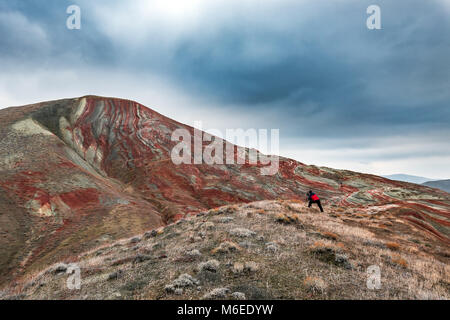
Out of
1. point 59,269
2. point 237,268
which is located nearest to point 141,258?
point 59,269

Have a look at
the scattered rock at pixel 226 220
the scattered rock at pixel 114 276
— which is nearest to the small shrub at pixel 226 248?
Result: the scattered rock at pixel 114 276

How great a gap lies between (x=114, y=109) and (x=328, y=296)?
77026mm

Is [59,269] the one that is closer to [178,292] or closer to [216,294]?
[178,292]

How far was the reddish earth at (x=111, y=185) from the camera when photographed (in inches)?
913

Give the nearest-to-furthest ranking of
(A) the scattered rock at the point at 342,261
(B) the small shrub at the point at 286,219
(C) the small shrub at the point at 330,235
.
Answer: (A) the scattered rock at the point at 342,261 → (C) the small shrub at the point at 330,235 → (B) the small shrub at the point at 286,219

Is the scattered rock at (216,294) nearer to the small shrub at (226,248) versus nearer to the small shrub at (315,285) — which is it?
the small shrub at (315,285)

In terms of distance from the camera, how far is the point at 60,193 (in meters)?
30.5

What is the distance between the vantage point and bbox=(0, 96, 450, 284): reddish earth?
76.1ft

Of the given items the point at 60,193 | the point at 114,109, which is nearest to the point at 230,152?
the point at 114,109

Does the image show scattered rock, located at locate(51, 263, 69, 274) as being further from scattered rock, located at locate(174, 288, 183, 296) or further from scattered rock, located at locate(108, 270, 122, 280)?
scattered rock, located at locate(174, 288, 183, 296)

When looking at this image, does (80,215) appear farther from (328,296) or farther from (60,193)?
(328,296)

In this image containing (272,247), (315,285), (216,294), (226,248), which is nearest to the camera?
(216,294)

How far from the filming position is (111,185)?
4197 cm

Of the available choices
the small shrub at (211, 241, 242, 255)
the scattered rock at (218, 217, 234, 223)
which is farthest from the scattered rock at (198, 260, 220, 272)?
the scattered rock at (218, 217, 234, 223)
